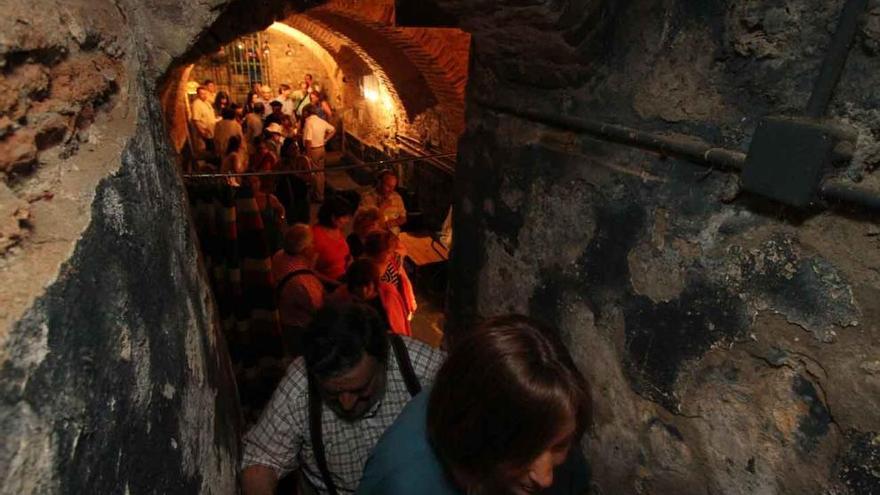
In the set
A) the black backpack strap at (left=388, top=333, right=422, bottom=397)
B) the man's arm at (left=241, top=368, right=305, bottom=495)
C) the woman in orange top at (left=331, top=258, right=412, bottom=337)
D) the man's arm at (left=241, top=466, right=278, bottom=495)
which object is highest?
the black backpack strap at (left=388, top=333, right=422, bottom=397)

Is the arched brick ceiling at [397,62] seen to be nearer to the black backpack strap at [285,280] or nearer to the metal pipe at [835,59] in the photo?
the black backpack strap at [285,280]

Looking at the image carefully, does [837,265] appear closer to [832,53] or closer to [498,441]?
[832,53]

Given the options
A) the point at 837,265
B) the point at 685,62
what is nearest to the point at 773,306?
the point at 837,265

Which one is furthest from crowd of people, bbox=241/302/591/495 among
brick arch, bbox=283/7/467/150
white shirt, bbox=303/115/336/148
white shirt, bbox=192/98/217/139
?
white shirt, bbox=192/98/217/139

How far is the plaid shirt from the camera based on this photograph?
1.75m

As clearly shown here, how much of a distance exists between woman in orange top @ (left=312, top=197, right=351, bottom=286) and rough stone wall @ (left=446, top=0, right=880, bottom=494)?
1813mm

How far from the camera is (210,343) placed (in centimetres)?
132

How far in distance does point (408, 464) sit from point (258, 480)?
600 mm

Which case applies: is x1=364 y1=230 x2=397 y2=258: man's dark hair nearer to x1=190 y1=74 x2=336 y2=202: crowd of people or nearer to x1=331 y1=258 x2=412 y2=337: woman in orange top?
x1=331 y1=258 x2=412 y2=337: woman in orange top

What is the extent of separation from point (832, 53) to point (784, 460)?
1067 millimetres

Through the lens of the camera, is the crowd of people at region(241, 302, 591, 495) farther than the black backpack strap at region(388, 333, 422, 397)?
No

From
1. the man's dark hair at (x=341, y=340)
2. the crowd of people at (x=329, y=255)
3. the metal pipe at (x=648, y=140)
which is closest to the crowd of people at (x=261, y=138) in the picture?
the crowd of people at (x=329, y=255)

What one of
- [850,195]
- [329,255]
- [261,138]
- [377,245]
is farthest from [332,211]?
[261,138]

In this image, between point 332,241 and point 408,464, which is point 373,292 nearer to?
point 332,241
